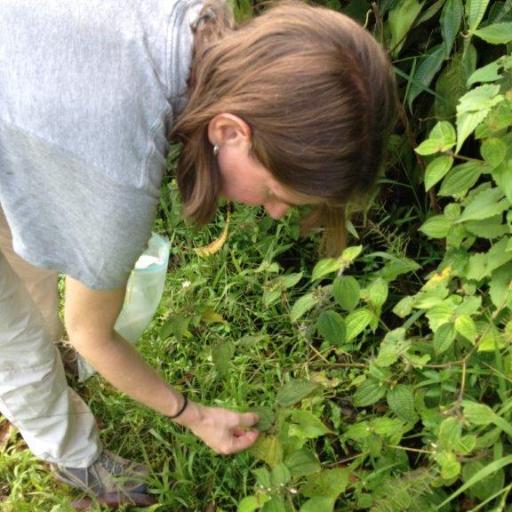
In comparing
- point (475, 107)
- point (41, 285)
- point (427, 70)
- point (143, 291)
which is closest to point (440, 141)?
point (475, 107)

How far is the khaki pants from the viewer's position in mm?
1610

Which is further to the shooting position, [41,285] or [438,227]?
[41,285]

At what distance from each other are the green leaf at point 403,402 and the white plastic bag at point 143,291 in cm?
71

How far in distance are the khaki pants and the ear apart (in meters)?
0.68

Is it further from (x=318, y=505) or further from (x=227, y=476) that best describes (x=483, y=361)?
(x=227, y=476)

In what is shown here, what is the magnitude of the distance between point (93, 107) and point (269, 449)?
0.82 metres

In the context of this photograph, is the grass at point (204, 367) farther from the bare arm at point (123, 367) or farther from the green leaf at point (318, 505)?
the green leaf at point (318, 505)

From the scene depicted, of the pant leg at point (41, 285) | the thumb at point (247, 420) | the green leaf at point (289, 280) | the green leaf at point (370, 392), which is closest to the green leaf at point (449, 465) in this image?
the green leaf at point (370, 392)

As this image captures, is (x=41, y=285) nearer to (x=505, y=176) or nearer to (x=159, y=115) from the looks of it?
(x=159, y=115)

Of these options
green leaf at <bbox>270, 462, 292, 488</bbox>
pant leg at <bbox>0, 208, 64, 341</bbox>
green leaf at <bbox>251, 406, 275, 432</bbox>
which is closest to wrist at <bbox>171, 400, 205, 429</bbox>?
green leaf at <bbox>251, 406, 275, 432</bbox>

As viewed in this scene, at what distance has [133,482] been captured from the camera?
1.96 m

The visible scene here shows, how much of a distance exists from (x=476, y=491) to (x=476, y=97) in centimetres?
76

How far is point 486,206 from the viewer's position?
154 centimetres

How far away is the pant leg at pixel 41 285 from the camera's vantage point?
1.85m
